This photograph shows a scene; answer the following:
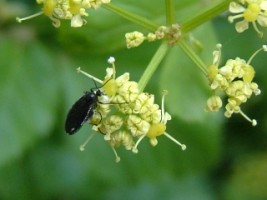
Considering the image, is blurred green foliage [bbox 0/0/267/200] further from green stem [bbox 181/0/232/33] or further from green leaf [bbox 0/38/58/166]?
green stem [bbox 181/0/232/33]

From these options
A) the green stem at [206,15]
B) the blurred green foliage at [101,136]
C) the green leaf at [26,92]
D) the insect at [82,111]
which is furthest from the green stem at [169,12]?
the green leaf at [26,92]

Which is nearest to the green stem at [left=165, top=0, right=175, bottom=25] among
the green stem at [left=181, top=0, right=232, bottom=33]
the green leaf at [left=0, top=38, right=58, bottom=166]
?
the green stem at [left=181, top=0, right=232, bottom=33]

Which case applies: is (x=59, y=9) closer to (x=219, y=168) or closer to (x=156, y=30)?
(x=156, y=30)

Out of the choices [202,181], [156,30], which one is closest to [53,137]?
[202,181]

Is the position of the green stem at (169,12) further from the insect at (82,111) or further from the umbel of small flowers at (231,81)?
the insect at (82,111)

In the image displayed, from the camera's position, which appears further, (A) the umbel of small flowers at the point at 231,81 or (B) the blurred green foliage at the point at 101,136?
(B) the blurred green foliage at the point at 101,136

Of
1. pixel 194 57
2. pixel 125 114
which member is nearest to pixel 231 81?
pixel 194 57
